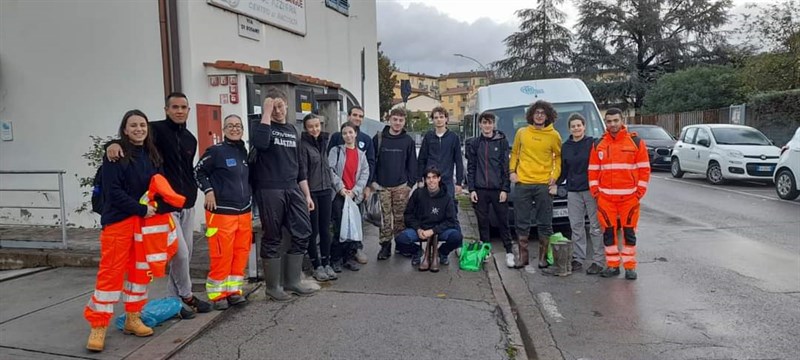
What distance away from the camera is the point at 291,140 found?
521cm

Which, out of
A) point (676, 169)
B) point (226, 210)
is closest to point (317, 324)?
point (226, 210)

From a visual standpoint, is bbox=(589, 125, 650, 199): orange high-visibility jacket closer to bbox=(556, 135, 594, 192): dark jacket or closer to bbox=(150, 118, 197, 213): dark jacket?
bbox=(556, 135, 594, 192): dark jacket

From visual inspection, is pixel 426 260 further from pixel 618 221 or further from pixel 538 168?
pixel 618 221

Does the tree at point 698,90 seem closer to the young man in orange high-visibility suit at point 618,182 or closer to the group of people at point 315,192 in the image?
the young man in orange high-visibility suit at point 618,182

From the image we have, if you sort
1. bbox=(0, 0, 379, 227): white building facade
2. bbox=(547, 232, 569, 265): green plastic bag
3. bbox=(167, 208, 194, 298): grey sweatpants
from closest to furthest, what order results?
1. bbox=(167, 208, 194, 298): grey sweatpants
2. bbox=(547, 232, 569, 265): green plastic bag
3. bbox=(0, 0, 379, 227): white building facade

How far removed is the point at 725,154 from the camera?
14.3 m

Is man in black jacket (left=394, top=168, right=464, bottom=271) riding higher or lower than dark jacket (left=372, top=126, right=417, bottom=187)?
lower

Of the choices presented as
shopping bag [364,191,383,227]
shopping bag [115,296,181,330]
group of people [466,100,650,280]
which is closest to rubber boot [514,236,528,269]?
group of people [466,100,650,280]

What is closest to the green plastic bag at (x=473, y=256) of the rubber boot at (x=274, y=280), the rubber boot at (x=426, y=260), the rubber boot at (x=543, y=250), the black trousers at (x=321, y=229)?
the rubber boot at (x=426, y=260)

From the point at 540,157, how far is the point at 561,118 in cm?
290

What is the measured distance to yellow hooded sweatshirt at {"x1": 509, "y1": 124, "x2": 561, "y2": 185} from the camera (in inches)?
248

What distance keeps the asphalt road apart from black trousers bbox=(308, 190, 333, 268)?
2221mm

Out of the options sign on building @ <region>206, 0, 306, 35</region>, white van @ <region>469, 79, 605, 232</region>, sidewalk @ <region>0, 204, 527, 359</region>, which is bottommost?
sidewalk @ <region>0, 204, 527, 359</region>

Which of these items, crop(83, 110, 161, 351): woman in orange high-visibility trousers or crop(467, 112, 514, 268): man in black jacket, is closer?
crop(83, 110, 161, 351): woman in orange high-visibility trousers
